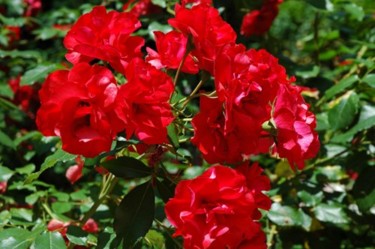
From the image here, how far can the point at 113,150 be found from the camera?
1030mm

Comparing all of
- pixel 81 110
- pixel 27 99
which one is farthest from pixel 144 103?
pixel 27 99

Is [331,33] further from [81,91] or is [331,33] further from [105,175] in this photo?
[81,91]

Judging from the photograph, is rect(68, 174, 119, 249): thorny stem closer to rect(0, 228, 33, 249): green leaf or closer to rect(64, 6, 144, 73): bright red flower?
rect(0, 228, 33, 249): green leaf

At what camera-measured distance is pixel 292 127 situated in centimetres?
98

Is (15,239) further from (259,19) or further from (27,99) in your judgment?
(27,99)

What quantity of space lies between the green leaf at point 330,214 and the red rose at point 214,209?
717 mm

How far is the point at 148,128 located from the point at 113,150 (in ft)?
0.45

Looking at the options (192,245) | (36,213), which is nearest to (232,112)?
(192,245)

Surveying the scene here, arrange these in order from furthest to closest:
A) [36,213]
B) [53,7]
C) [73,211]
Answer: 1. [53,7]
2. [73,211]
3. [36,213]

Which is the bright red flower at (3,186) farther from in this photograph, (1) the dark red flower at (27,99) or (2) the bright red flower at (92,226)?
(1) the dark red flower at (27,99)

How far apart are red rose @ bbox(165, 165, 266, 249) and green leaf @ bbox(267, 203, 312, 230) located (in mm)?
645

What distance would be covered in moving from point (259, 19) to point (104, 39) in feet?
3.09

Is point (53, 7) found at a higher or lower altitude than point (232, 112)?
lower

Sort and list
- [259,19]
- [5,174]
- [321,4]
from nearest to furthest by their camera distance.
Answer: [5,174] < [321,4] < [259,19]
